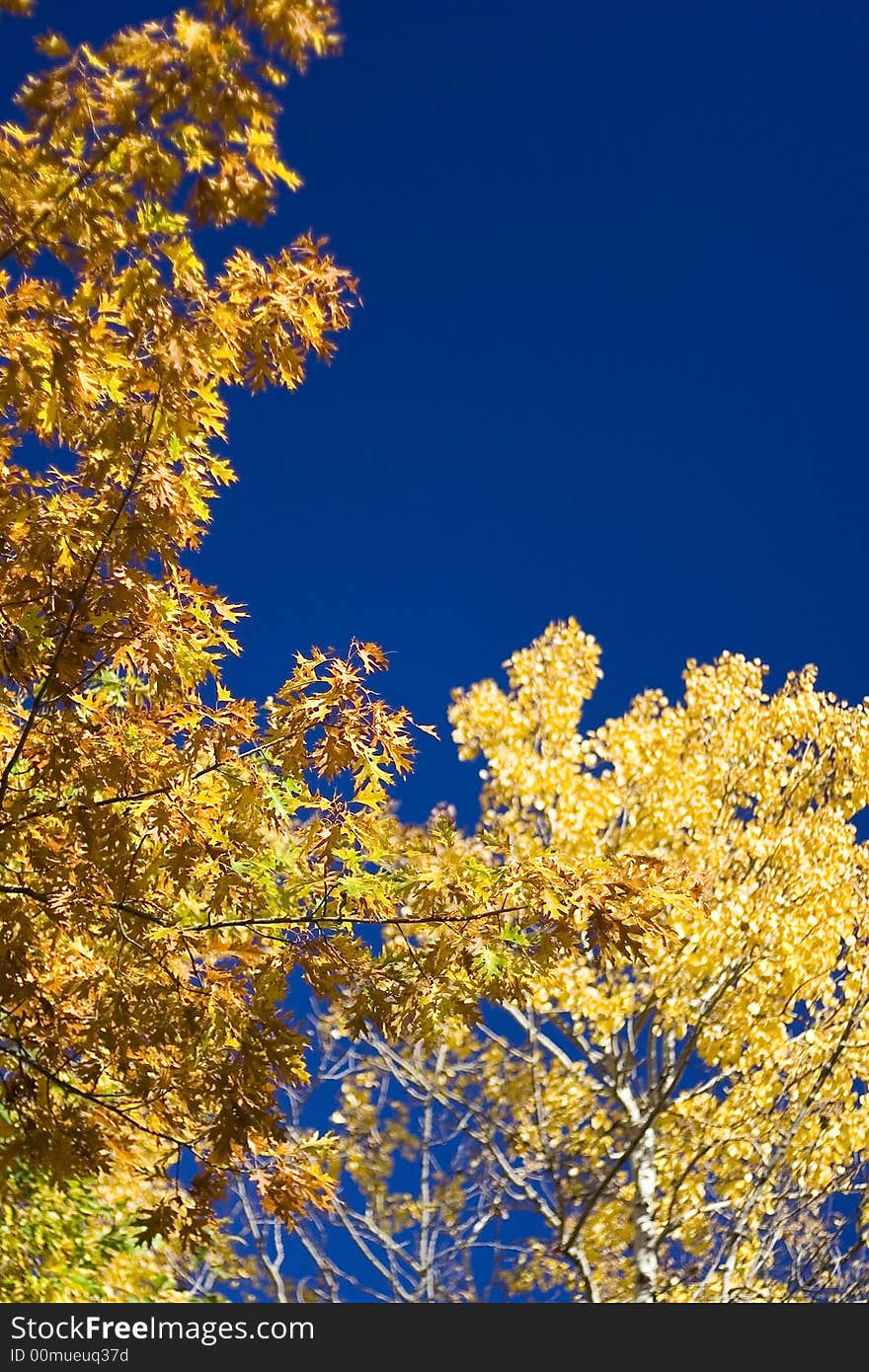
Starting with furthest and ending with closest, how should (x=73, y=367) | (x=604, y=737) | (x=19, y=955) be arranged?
1. (x=604, y=737)
2. (x=19, y=955)
3. (x=73, y=367)

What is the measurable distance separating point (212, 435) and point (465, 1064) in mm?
6912

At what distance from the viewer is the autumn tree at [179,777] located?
3.05 meters

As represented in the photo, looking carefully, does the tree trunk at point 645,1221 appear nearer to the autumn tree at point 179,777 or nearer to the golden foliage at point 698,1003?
the golden foliage at point 698,1003

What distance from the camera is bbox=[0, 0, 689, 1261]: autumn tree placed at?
305cm

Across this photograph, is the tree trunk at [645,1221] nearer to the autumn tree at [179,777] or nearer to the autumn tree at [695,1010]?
the autumn tree at [695,1010]

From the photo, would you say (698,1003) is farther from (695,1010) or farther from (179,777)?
(179,777)

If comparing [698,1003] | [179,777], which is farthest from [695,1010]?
[179,777]

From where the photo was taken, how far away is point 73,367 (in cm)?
314

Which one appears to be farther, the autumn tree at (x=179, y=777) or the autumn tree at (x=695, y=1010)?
the autumn tree at (x=695, y=1010)

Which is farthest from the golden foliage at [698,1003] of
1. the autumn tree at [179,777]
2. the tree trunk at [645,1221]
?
the autumn tree at [179,777]

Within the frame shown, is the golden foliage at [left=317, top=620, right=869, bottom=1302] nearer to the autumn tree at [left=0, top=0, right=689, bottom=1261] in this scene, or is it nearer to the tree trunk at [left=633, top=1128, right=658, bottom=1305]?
the tree trunk at [left=633, top=1128, right=658, bottom=1305]
